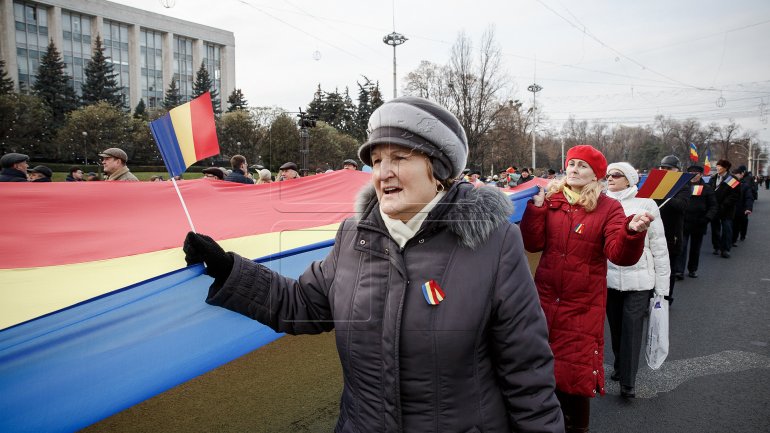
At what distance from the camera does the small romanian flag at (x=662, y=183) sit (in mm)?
3389

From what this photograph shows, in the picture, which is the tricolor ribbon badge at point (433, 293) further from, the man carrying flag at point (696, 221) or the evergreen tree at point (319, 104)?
the man carrying flag at point (696, 221)

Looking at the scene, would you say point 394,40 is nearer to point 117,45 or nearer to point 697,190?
point 697,190

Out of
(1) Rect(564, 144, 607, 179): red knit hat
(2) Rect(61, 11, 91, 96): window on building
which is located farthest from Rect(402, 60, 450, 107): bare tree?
(2) Rect(61, 11, 91, 96): window on building

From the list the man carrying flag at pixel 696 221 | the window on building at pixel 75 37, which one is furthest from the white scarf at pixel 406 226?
the window on building at pixel 75 37

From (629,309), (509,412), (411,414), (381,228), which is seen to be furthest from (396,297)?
(629,309)

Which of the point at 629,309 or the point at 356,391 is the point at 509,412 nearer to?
the point at 356,391

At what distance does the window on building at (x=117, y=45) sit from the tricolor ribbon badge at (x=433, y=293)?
70669 millimetres

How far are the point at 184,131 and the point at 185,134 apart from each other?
0.04 ft

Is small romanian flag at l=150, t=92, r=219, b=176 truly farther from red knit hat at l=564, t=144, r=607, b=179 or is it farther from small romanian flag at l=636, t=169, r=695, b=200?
small romanian flag at l=636, t=169, r=695, b=200

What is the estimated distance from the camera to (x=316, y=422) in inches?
137

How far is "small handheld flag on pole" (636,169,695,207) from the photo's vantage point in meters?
3.39

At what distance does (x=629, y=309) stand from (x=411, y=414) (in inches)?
120

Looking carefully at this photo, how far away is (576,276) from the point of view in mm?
2980

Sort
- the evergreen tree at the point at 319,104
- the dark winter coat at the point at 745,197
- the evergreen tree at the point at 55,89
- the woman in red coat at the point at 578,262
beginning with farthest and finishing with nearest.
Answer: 1. the evergreen tree at the point at 55,89
2. the dark winter coat at the point at 745,197
3. the evergreen tree at the point at 319,104
4. the woman in red coat at the point at 578,262
